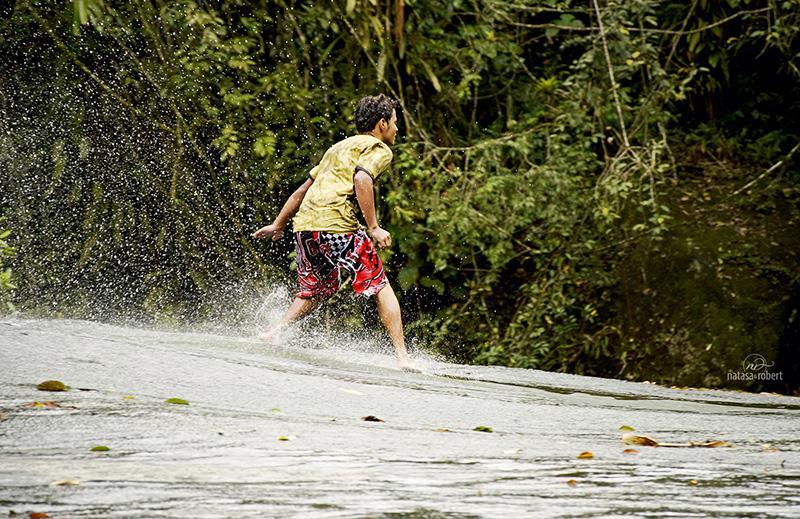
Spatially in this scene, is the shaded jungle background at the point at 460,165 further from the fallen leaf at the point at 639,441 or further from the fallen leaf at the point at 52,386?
the fallen leaf at the point at 52,386

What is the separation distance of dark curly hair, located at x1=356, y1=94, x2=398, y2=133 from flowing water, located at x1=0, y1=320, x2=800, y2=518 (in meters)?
1.46

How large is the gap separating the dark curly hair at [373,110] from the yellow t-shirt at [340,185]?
0.09 m

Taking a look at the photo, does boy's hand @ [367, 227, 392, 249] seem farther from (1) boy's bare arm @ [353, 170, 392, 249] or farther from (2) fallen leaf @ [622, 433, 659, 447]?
(2) fallen leaf @ [622, 433, 659, 447]

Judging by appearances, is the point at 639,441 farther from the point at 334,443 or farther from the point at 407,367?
the point at 407,367

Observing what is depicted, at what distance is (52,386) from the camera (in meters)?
4.41

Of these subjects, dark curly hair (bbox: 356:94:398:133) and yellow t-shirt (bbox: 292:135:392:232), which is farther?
dark curly hair (bbox: 356:94:398:133)

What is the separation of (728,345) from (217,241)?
5237 mm

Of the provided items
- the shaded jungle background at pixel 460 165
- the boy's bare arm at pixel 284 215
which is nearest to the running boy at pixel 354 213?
the boy's bare arm at pixel 284 215

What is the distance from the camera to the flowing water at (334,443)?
2.64m

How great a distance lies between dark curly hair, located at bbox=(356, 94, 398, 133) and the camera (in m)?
6.83

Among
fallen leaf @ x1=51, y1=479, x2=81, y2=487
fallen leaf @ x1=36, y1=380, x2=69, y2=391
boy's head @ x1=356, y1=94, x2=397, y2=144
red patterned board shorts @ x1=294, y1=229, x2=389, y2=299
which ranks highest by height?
boy's head @ x1=356, y1=94, x2=397, y2=144

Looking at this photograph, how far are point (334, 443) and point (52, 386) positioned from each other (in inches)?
54.3

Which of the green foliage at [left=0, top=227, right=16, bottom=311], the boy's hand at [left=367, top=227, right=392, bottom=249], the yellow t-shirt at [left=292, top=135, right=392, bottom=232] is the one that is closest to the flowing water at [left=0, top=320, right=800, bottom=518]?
the boy's hand at [left=367, top=227, right=392, bottom=249]

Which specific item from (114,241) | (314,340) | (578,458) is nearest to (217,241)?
(114,241)
